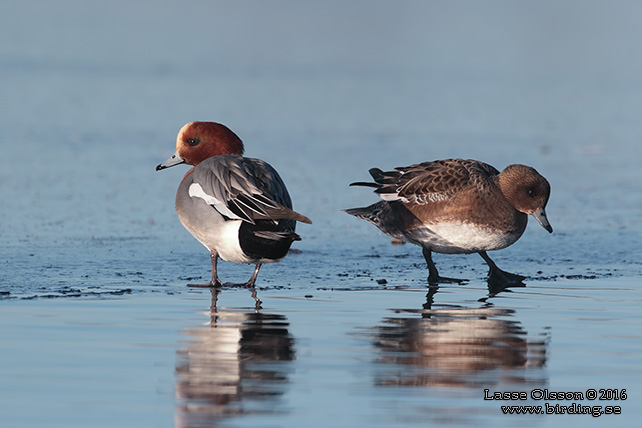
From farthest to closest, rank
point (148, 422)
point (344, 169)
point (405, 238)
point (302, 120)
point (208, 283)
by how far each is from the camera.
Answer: point (302, 120), point (344, 169), point (405, 238), point (208, 283), point (148, 422)

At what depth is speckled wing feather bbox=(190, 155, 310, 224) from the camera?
7.34m

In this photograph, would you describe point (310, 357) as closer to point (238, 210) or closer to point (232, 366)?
point (232, 366)

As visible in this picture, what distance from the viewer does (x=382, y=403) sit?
16.1 feet

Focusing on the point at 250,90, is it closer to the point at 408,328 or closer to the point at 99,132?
the point at 99,132

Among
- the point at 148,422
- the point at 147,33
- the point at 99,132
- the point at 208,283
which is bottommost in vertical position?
the point at 148,422

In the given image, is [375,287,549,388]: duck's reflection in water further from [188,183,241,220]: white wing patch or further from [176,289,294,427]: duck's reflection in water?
[188,183,241,220]: white wing patch

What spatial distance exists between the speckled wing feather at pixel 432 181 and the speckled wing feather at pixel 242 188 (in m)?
1.16

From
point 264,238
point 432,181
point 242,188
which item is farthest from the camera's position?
point 432,181

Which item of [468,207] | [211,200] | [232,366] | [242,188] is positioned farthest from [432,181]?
[232,366]

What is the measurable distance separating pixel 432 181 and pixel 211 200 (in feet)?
5.95

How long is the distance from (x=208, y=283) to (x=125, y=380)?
2671 mm

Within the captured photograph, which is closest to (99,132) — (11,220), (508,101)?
(11,220)

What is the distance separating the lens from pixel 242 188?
753 cm

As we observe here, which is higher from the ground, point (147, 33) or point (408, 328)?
point (147, 33)
